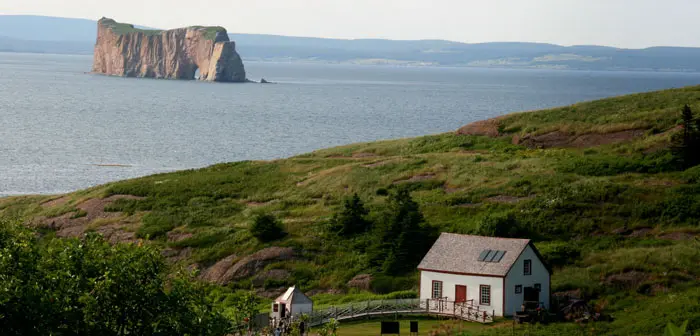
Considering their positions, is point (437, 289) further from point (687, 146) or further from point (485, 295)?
point (687, 146)

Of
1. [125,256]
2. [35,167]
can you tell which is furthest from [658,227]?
[35,167]

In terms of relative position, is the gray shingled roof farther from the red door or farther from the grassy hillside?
the grassy hillside

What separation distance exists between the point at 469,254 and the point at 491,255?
1262 mm

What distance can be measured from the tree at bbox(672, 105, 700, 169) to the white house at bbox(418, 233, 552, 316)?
71.4 ft

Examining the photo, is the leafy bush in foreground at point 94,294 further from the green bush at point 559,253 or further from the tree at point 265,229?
the tree at point 265,229

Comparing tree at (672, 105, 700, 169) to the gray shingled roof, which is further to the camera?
tree at (672, 105, 700, 169)

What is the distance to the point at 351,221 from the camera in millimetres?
63656

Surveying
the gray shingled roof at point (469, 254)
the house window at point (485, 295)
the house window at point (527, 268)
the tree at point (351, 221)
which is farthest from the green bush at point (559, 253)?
the tree at point (351, 221)

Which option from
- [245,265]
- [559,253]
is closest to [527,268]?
[559,253]

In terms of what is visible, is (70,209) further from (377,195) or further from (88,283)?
(88,283)

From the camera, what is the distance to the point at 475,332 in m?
42.8

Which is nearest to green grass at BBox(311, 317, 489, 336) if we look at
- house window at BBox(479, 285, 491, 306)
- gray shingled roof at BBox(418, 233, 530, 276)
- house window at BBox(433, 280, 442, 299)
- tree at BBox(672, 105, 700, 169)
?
house window at BBox(479, 285, 491, 306)

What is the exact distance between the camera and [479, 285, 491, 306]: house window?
158ft

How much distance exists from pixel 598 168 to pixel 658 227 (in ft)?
38.3
